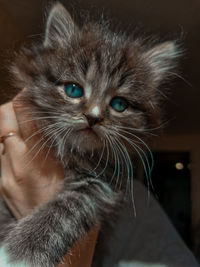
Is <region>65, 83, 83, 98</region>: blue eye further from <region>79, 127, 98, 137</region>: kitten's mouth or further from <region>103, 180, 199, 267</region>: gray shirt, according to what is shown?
<region>103, 180, 199, 267</region>: gray shirt

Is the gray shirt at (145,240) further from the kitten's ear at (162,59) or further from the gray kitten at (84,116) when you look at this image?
the kitten's ear at (162,59)

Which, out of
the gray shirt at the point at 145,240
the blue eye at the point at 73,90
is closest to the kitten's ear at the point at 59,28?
the blue eye at the point at 73,90

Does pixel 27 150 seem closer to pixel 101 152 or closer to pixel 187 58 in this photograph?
pixel 101 152

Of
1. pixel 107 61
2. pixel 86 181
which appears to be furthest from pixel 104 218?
pixel 107 61

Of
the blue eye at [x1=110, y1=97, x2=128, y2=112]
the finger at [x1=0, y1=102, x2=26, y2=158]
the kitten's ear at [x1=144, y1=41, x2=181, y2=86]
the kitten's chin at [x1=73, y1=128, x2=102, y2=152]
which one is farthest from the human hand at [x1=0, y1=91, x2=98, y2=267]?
the kitten's ear at [x1=144, y1=41, x2=181, y2=86]

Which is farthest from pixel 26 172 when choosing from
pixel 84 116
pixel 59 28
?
pixel 59 28
